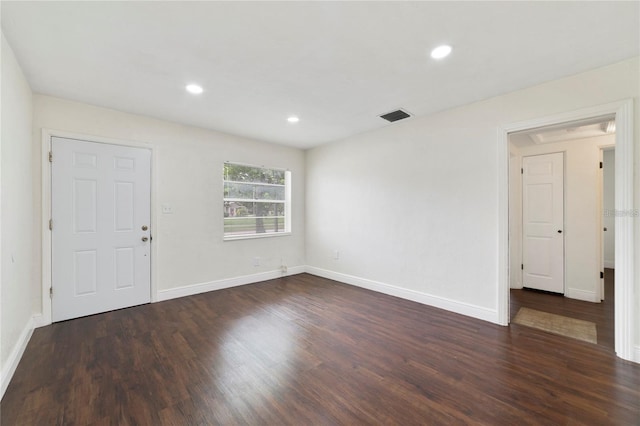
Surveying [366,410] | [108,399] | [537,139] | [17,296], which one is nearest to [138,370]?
[108,399]

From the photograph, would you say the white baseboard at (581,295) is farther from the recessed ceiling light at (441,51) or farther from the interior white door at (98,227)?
the interior white door at (98,227)

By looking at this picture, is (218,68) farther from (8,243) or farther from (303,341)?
(303,341)

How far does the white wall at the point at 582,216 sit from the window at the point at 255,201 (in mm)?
4693

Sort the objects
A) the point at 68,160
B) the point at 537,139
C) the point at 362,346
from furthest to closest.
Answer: the point at 537,139
the point at 68,160
the point at 362,346

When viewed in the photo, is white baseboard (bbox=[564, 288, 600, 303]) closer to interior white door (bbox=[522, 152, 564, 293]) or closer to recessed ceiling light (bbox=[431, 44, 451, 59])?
interior white door (bbox=[522, 152, 564, 293])

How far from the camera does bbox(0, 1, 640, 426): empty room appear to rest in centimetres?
181

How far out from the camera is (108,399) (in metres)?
1.81

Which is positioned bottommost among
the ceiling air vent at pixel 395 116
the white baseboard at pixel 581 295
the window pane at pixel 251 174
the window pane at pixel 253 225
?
the white baseboard at pixel 581 295

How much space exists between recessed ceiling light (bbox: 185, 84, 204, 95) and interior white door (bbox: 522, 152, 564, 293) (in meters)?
5.06

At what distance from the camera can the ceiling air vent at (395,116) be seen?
3531 mm

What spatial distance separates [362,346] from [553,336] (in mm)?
1997

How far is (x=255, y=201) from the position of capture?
16.3 feet

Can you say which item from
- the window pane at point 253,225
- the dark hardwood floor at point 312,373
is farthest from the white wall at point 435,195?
the window pane at point 253,225

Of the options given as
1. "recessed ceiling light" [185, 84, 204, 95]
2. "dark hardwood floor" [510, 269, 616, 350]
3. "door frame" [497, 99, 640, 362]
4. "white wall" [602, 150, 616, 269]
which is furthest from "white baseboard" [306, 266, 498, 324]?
"white wall" [602, 150, 616, 269]
